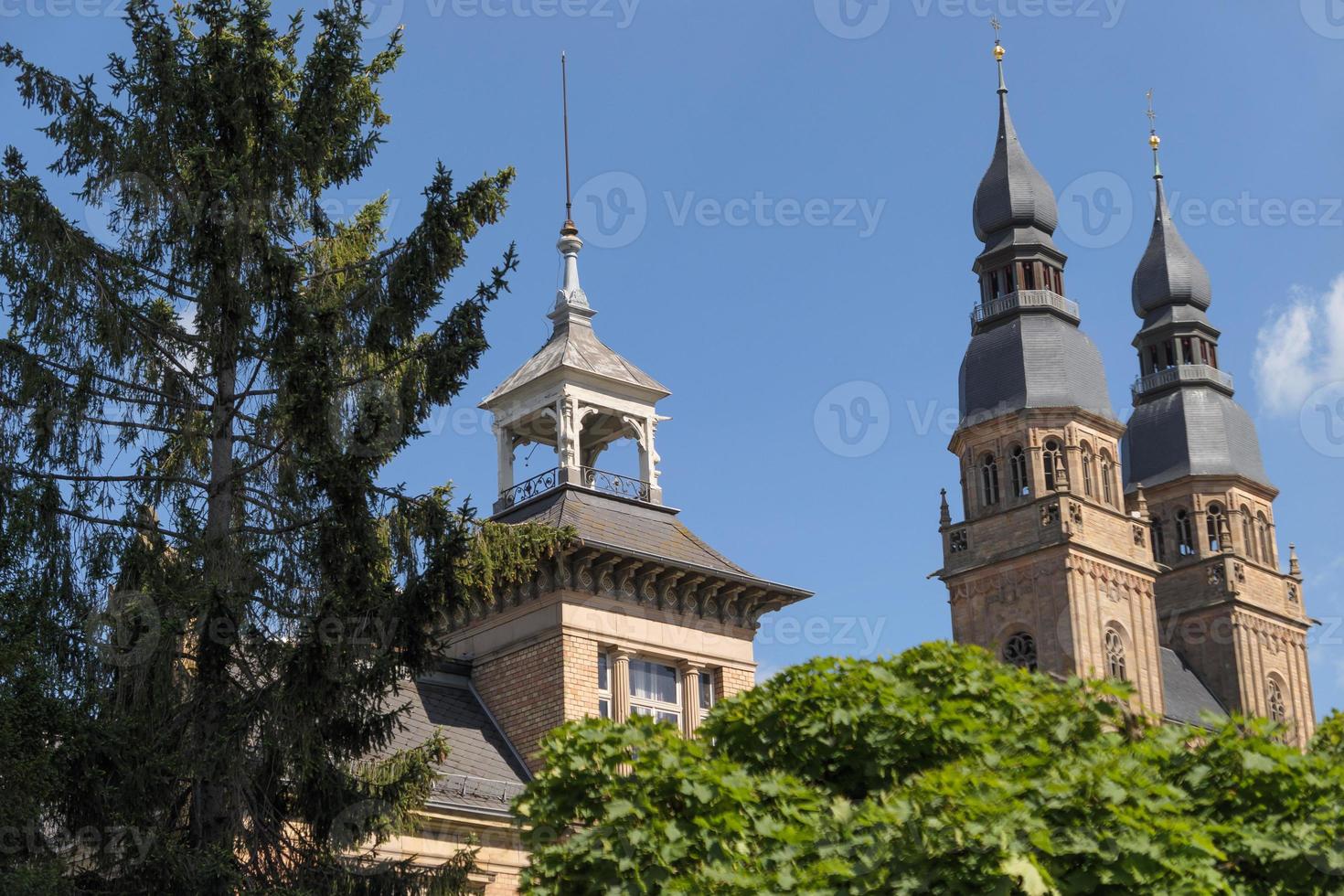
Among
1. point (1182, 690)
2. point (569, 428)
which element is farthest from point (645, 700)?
point (1182, 690)

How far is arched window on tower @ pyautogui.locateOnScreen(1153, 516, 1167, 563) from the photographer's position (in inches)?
4537

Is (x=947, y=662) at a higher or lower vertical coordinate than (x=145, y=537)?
lower

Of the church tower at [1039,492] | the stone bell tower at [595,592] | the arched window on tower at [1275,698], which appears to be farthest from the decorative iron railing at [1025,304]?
the stone bell tower at [595,592]

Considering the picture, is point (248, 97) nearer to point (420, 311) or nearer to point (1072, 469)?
point (420, 311)

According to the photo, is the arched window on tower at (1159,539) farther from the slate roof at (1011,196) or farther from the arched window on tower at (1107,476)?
the slate roof at (1011,196)

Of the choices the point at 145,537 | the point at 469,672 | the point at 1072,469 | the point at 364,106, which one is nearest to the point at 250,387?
the point at 145,537

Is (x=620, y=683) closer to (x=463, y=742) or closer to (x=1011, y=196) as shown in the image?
(x=463, y=742)

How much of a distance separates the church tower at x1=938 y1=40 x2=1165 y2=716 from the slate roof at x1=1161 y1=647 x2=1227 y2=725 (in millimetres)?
4005

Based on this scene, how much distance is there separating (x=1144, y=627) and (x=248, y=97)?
281 feet

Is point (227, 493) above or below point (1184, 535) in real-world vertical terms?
below

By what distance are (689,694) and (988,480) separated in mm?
69961

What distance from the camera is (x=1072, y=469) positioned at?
102 m

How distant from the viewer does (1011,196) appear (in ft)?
353

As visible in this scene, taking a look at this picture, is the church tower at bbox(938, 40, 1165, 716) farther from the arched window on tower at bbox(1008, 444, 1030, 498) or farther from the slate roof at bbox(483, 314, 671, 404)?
the slate roof at bbox(483, 314, 671, 404)
